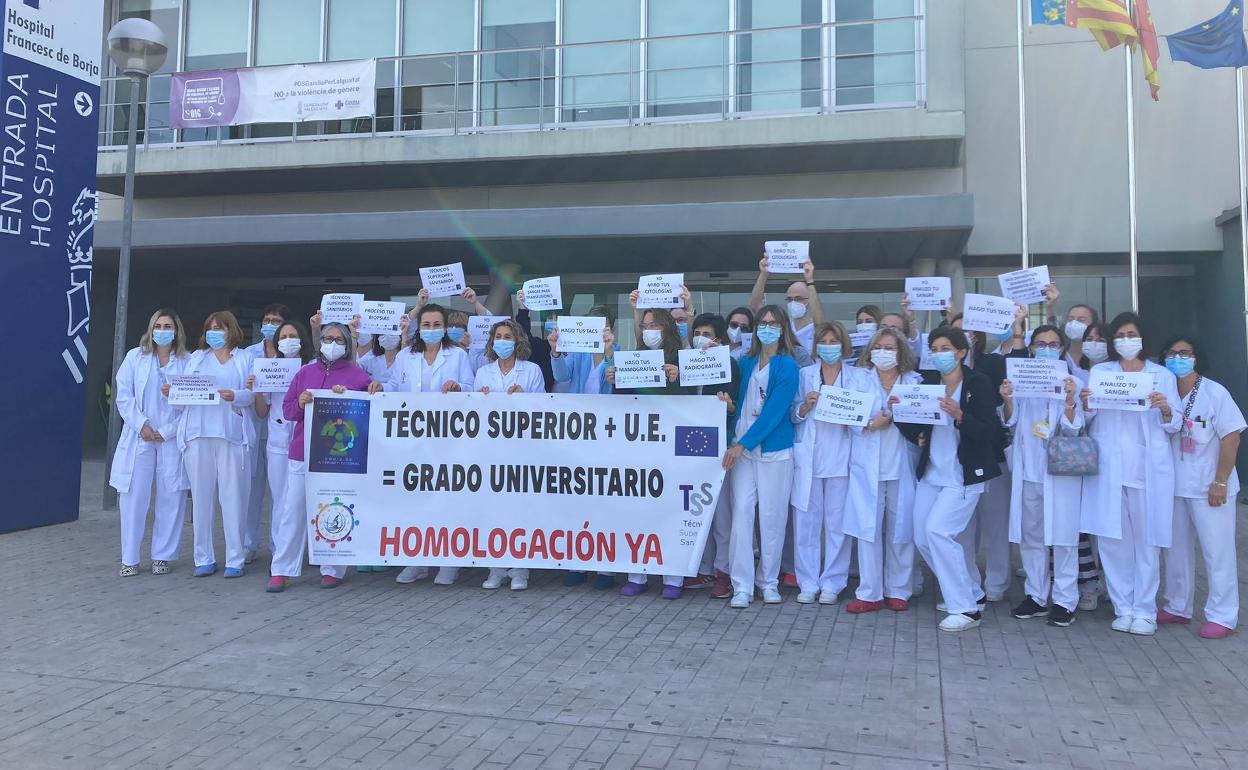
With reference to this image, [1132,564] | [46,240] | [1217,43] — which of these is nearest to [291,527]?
[46,240]

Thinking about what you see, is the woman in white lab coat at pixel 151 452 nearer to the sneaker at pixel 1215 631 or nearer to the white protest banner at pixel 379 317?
the white protest banner at pixel 379 317

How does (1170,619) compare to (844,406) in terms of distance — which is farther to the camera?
(844,406)

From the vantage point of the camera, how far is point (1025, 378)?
6.07 m

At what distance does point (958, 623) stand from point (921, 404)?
140cm

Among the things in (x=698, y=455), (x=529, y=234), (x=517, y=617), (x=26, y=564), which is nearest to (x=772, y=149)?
(x=529, y=234)

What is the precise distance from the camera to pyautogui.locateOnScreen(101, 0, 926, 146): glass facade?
532 inches

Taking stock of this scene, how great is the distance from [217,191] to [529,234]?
261 inches

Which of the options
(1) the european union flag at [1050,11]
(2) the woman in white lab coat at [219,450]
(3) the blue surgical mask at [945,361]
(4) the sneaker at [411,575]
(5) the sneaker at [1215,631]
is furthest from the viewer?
(1) the european union flag at [1050,11]

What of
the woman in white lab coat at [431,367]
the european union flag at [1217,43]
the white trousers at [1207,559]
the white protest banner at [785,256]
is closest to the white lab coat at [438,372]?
the woman in white lab coat at [431,367]

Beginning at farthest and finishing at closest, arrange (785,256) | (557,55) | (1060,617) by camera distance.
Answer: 1. (557,55)
2. (785,256)
3. (1060,617)

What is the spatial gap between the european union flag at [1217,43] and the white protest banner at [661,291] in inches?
275

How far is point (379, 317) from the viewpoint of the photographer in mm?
7520

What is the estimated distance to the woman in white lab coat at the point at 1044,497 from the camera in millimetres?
6188

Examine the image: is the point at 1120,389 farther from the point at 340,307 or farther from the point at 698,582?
the point at 340,307
